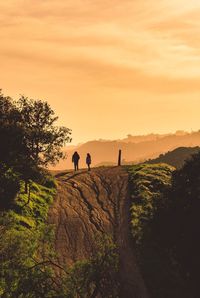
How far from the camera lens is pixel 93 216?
53.4 m

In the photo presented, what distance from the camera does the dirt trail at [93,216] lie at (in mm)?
43406

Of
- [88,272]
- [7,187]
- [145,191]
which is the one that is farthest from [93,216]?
[88,272]

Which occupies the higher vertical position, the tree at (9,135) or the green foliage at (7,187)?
the tree at (9,135)

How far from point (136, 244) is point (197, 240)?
389 inches

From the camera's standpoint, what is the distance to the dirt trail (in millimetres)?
43406

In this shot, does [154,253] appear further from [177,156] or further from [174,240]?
[177,156]

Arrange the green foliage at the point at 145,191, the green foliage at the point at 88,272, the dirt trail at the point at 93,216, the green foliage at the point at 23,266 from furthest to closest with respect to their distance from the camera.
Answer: the green foliage at the point at 145,191 → the dirt trail at the point at 93,216 → the green foliage at the point at 88,272 → the green foliage at the point at 23,266

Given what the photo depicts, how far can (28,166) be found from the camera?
46094mm

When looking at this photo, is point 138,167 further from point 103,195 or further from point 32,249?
point 32,249

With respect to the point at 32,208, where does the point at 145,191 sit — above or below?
above

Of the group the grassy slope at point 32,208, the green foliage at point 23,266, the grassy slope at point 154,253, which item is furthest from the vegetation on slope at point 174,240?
the green foliage at point 23,266

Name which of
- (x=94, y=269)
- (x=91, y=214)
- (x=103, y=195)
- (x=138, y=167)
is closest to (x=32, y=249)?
(x=94, y=269)

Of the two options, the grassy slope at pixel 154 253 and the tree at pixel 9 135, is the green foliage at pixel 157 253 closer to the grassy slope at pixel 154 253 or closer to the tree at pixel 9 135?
the grassy slope at pixel 154 253

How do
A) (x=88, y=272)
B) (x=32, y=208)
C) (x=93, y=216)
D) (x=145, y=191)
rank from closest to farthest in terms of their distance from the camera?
(x=88, y=272), (x=32, y=208), (x=93, y=216), (x=145, y=191)
